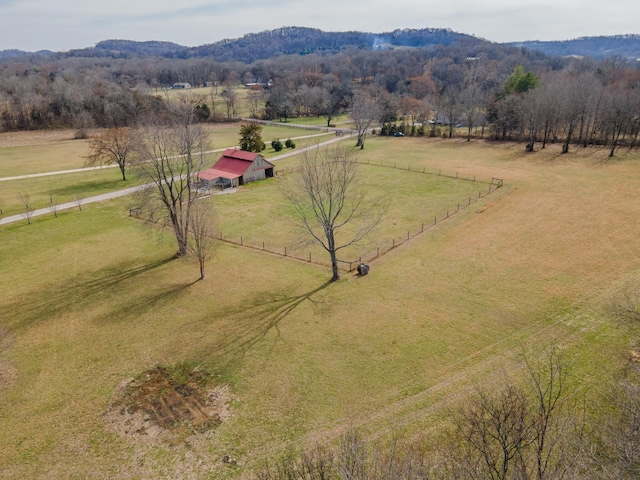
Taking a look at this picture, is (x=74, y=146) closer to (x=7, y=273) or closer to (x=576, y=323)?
(x=7, y=273)

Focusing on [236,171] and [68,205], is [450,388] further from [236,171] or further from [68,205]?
[68,205]

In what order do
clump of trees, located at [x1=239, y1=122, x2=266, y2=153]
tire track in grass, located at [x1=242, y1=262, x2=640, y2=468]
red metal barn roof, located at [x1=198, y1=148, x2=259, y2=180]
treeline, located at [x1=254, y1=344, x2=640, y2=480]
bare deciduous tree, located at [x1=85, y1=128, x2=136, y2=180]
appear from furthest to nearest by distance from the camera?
clump of trees, located at [x1=239, y1=122, x2=266, y2=153] < bare deciduous tree, located at [x1=85, y1=128, x2=136, y2=180] < red metal barn roof, located at [x1=198, y1=148, x2=259, y2=180] < tire track in grass, located at [x1=242, y1=262, x2=640, y2=468] < treeline, located at [x1=254, y1=344, x2=640, y2=480]

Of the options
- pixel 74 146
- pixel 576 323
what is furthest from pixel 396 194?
pixel 74 146

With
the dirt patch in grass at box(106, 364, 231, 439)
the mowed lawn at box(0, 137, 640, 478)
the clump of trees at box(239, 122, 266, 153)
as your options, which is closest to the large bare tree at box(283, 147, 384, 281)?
the mowed lawn at box(0, 137, 640, 478)

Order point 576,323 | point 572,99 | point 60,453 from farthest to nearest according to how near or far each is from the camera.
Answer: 1. point 572,99
2. point 576,323
3. point 60,453

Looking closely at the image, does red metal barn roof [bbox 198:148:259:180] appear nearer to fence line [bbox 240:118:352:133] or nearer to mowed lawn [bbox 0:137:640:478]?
mowed lawn [bbox 0:137:640:478]

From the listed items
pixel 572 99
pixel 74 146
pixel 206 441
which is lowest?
pixel 206 441
